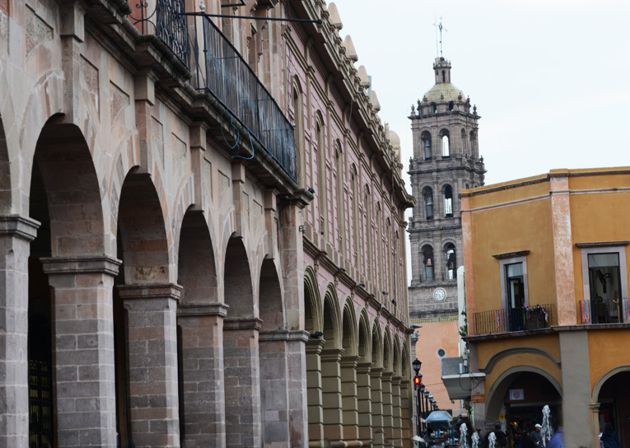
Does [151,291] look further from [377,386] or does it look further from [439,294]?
[439,294]

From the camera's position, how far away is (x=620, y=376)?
45.3 metres

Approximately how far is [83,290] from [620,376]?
31973 mm

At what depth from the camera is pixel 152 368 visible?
1855 cm

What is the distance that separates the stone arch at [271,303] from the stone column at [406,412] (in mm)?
27001

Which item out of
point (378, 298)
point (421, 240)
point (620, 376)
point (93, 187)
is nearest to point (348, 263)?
point (378, 298)

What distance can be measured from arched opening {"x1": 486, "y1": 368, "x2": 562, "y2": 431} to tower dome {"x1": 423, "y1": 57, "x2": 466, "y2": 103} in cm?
6179

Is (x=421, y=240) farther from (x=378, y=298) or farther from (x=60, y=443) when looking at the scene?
(x=60, y=443)

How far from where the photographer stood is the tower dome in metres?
107

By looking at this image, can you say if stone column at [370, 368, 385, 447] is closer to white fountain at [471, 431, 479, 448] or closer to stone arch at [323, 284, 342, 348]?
white fountain at [471, 431, 479, 448]

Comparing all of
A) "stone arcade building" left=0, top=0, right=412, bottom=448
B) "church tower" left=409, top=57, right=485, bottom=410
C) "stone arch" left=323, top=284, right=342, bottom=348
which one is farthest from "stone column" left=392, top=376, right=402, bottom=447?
"church tower" left=409, top=57, right=485, bottom=410

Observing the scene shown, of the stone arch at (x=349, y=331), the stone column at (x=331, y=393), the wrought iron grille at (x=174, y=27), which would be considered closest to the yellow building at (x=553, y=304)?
the stone arch at (x=349, y=331)

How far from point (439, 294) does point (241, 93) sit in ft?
283

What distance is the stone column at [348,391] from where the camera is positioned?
127ft

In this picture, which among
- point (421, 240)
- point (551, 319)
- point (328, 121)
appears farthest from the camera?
point (421, 240)
